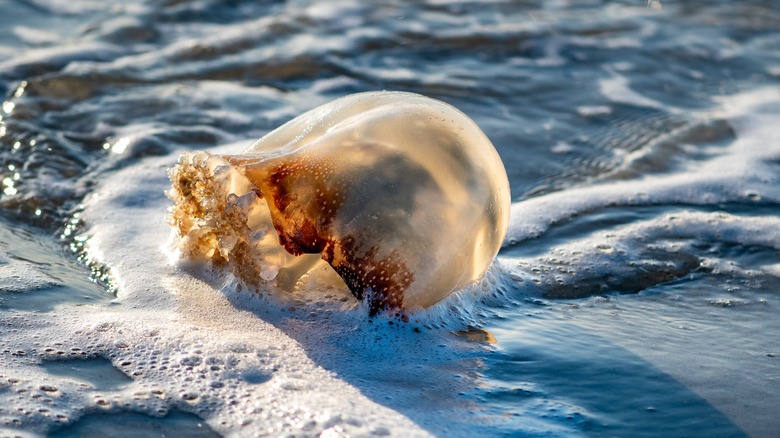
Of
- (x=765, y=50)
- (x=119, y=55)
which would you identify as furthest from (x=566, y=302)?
(x=765, y=50)

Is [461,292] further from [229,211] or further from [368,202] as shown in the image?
[229,211]

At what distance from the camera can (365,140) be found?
8.30ft

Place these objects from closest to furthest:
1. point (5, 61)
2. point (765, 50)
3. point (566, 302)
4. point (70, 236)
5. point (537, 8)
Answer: point (566, 302)
point (70, 236)
point (5, 61)
point (765, 50)
point (537, 8)

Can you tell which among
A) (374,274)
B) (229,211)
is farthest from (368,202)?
(229,211)

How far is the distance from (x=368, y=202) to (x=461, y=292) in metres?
0.48

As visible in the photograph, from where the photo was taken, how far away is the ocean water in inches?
90.4

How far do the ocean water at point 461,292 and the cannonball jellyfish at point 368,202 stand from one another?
0.46 feet

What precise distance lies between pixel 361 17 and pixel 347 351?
12.5ft

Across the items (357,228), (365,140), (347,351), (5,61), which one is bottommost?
(347,351)

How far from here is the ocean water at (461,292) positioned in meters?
2.29

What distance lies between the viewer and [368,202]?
2.46m

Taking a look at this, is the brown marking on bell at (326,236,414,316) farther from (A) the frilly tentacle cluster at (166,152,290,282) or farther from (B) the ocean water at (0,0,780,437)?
(A) the frilly tentacle cluster at (166,152,290,282)

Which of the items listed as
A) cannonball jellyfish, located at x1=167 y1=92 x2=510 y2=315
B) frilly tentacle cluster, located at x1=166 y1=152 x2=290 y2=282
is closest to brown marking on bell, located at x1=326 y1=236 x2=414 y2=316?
cannonball jellyfish, located at x1=167 y1=92 x2=510 y2=315

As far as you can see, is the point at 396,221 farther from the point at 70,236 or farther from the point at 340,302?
the point at 70,236
